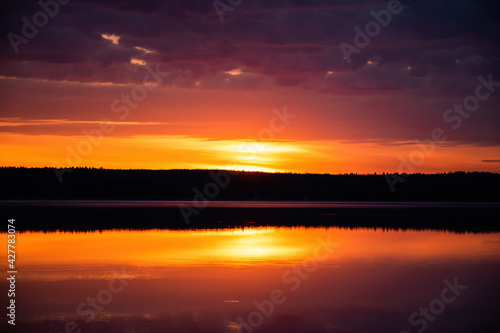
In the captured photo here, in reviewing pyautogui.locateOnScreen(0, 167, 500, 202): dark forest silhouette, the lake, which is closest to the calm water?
the lake

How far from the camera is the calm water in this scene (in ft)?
38.8

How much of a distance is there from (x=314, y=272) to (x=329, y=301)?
385cm

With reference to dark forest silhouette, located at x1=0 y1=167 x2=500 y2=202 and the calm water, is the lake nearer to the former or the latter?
the calm water

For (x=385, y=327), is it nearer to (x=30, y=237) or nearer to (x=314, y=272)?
(x=314, y=272)

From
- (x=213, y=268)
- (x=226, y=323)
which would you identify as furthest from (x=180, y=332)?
(x=213, y=268)

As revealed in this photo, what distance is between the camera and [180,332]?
1093 centimetres

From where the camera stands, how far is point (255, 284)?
15.5 metres

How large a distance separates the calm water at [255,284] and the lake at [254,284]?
0.03m

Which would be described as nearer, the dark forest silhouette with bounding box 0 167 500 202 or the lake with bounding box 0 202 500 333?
the lake with bounding box 0 202 500 333

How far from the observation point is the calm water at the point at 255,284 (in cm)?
1182

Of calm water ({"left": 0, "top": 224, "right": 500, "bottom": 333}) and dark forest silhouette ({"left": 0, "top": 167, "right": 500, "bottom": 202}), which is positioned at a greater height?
dark forest silhouette ({"left": 0, "top": 167, "right": 500, "bottom": 202})

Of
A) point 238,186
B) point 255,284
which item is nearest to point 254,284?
point 255,284

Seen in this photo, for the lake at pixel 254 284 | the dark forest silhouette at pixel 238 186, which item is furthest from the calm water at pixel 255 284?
the dark forest silhouette at pixel 238 186

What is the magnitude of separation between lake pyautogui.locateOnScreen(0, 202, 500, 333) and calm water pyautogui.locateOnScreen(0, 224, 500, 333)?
1.2 inches
